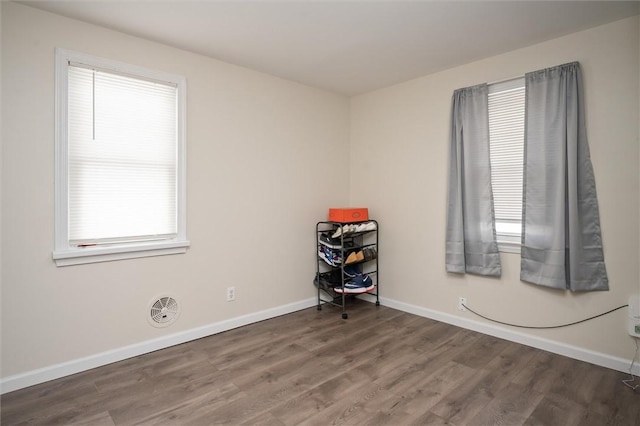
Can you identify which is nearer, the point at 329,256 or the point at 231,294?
the point at 231,294

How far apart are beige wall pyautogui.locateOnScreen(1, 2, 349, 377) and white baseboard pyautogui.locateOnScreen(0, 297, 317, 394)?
41 millimetres

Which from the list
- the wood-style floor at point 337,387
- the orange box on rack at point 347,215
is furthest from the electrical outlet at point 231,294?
the orange box on rack at point 347,215

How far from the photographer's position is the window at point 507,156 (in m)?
2.96

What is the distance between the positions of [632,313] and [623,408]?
2.30 ft

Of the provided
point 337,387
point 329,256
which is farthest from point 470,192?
point 337,387

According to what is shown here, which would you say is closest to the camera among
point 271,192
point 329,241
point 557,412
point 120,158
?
point 557,412

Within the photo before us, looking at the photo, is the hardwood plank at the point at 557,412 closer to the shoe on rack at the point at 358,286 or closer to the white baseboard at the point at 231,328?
the white baseboard at the point at 231,328

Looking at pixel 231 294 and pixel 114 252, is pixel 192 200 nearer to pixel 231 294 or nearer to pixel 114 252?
pixel 114 252

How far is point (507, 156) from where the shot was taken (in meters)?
3.03

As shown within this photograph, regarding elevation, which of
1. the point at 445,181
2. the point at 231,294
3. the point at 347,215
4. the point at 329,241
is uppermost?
the point at 445,181

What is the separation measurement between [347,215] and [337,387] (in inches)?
73.1

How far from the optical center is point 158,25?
2.49 meters

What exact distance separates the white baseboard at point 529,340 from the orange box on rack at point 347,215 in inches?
40.6

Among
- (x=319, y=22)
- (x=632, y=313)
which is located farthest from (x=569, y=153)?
(x=319, y=22)
